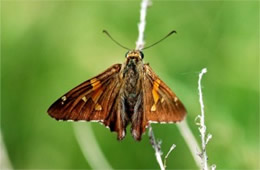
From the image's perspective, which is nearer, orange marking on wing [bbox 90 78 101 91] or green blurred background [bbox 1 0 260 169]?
orange marking on wing [bbox 90 78 101 91]

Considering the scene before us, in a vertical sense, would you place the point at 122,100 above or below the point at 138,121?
above

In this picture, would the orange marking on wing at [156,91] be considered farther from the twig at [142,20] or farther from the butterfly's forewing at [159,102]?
the twig at [142,20]

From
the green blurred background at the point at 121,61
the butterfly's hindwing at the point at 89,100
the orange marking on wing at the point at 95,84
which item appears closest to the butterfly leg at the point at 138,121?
the butterfly's hindwing at the point at 89,100

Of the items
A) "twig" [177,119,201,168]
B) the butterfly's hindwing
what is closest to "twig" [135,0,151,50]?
the butterfly's hindwing

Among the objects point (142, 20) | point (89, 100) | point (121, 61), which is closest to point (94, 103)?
point (89, 100)

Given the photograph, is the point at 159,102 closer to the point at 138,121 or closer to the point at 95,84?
the point at 138,121

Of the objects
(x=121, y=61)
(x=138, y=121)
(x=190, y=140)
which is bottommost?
(x=190, y=140)

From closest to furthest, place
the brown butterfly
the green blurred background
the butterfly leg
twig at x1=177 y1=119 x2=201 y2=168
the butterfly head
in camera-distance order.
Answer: twig at x1=177 y1=119 x2=201 y2=168 < the butterfly leg < the brown butterfly < the butterfly head < the green blurred background

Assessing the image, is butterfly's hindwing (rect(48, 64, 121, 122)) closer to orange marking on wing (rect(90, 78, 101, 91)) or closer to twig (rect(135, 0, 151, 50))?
orange marking on wing (rect(90, 78, 101, 91))
